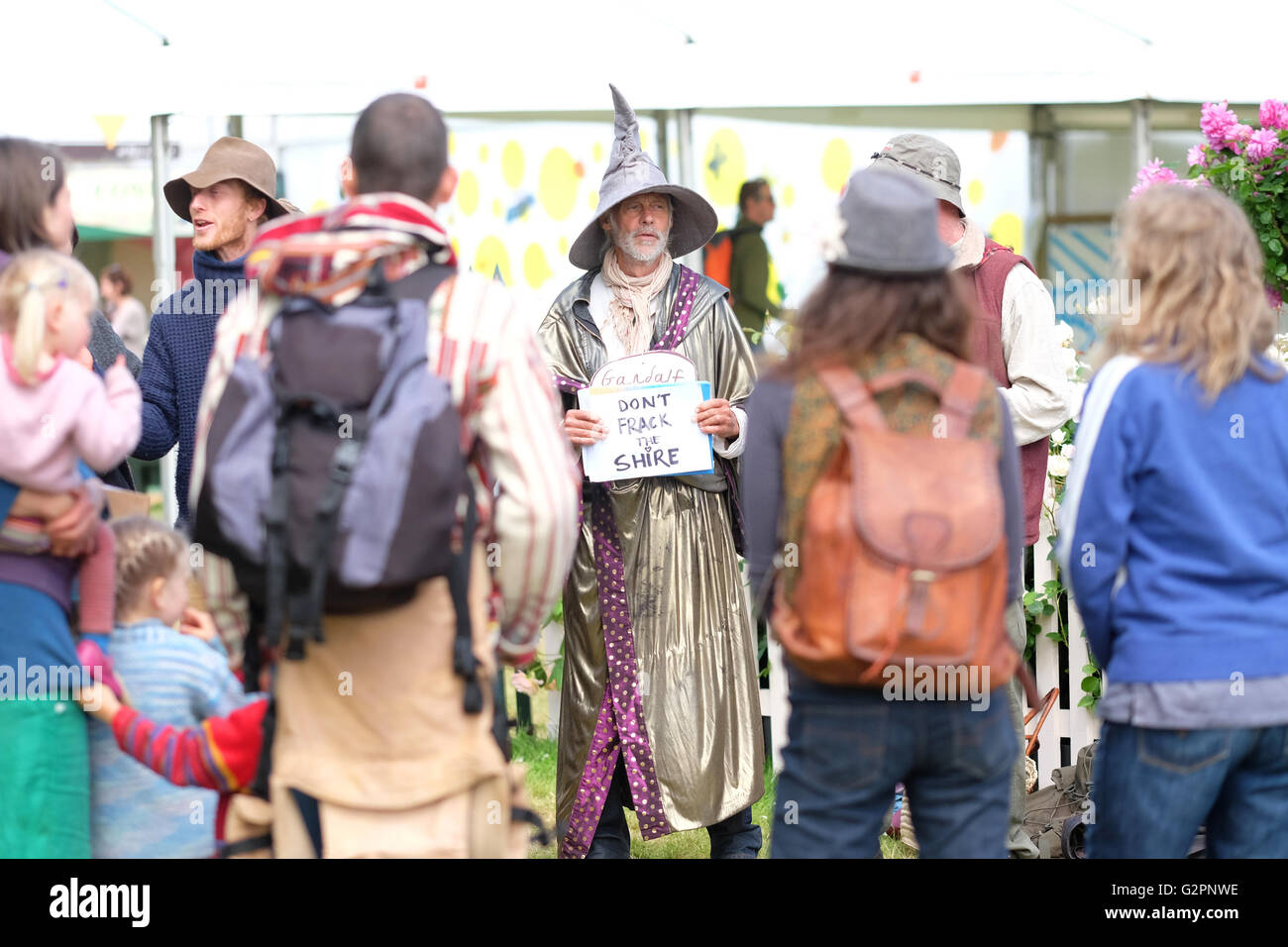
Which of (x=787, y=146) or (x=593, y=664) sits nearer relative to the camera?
(x=593, y=664)

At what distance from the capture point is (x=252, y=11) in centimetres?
768

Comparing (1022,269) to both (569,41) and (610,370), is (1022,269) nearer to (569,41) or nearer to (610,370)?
(610,370)

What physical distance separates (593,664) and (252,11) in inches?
180

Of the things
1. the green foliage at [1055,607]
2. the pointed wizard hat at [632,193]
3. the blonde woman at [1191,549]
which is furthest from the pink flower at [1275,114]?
the blonde woman at [1191,549]

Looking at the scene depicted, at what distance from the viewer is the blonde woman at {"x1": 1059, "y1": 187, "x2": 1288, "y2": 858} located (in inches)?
116

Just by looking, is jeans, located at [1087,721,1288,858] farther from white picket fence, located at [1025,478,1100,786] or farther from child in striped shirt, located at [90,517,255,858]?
white picket fence, located at [1025,478,1100,786]

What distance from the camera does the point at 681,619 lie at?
470 cm

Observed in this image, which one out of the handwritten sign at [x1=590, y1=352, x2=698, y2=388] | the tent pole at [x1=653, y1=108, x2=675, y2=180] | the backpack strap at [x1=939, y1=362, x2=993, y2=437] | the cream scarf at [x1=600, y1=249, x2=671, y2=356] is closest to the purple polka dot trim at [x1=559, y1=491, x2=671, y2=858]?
the handwritten sign at [x1=590, y1=352, x2=698, y2=388]

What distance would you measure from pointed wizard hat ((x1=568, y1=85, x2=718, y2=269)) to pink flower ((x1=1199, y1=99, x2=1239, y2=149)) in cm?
196

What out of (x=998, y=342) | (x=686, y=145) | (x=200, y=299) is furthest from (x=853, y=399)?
(x=686, y=145)

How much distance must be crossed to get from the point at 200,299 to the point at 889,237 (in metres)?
2.70

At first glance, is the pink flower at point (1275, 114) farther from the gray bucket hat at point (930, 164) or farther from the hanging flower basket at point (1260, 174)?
the gray bucket hat at point (930, 164)

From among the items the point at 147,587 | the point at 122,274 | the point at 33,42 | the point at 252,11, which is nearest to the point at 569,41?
the point at 252,11

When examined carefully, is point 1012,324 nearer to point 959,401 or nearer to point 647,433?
point 647,433
